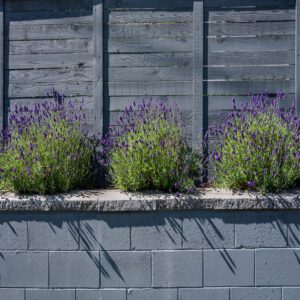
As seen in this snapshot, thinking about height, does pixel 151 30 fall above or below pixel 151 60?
above

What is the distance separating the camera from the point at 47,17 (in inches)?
167

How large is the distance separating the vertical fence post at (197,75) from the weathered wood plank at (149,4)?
0.47 ft

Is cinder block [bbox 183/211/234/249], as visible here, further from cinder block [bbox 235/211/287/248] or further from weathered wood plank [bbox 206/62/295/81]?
weathered wood plank [bbox 206/62/295/81]

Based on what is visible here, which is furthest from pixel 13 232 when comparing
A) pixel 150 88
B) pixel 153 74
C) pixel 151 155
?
pixel 153 74

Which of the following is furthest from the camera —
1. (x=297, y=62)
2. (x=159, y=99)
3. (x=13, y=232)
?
(x=159, y=99)

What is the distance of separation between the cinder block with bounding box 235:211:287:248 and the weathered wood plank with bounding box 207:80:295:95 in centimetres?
115

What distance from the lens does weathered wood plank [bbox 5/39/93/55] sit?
166 inches

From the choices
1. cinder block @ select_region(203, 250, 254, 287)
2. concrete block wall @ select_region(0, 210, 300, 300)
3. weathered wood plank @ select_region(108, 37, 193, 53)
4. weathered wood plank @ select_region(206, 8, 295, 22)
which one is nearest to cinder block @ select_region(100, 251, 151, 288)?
concrete block wall @ select_region(0, 210, 300, 300)

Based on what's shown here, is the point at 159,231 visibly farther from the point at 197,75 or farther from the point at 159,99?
the point at 197,75

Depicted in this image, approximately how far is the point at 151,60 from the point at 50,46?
0.91 m

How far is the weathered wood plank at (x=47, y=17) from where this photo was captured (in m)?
4.21

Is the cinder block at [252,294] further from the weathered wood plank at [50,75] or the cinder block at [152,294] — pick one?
the weathered wood plank at [50,75]

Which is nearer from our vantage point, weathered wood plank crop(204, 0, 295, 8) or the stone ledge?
the stone ledge

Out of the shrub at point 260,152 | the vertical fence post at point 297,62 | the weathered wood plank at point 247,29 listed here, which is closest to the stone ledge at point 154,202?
the shrub at point 260,152
